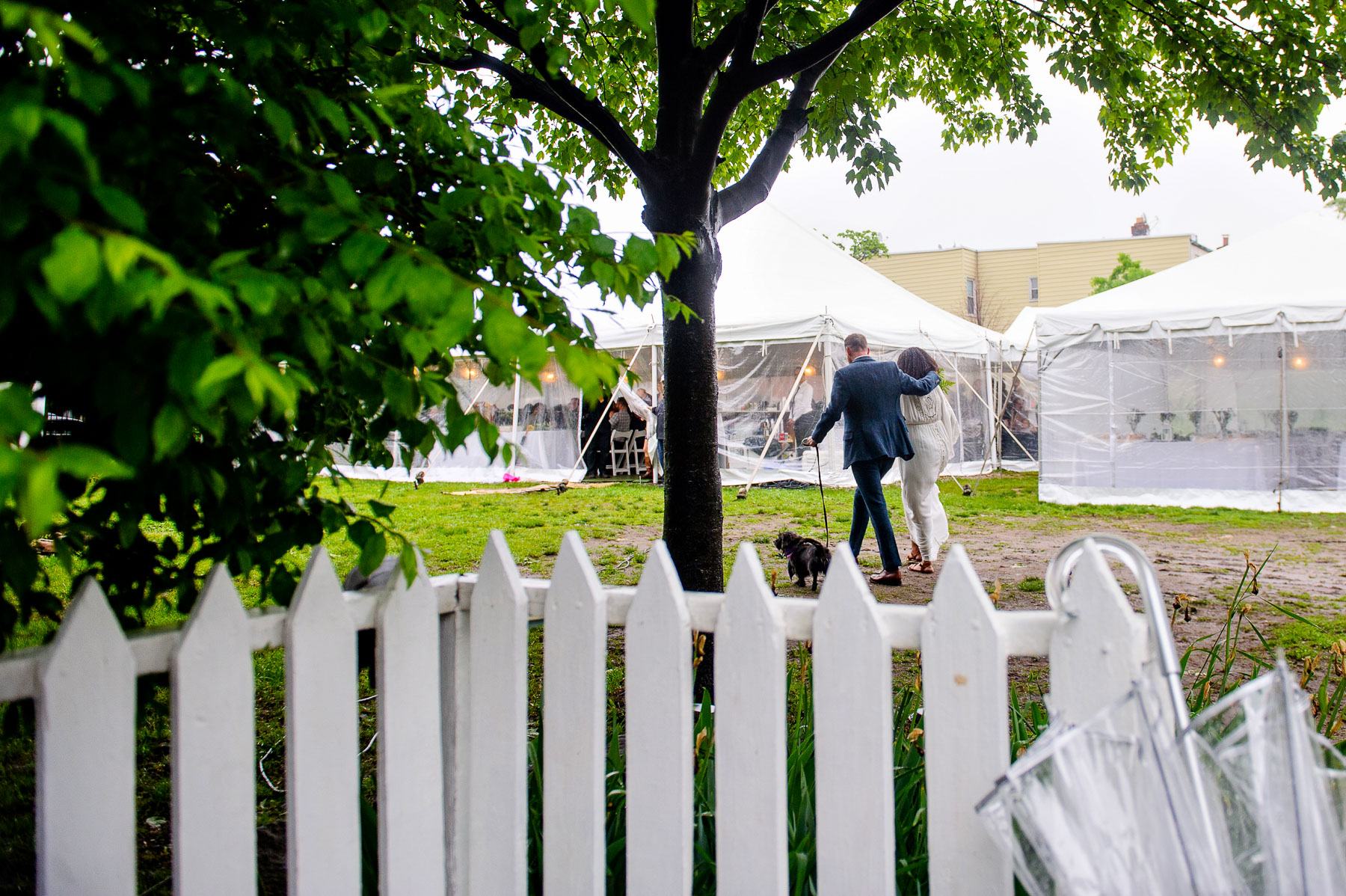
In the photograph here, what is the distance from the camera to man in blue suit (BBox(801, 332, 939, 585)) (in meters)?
6.76

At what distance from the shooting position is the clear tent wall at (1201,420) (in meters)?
11.8

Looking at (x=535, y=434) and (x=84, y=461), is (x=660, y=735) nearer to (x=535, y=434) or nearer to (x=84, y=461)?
(x=84, y=461)

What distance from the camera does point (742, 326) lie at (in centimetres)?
1432

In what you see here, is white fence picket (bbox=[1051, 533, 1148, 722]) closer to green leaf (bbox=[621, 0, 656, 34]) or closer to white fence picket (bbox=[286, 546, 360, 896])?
green leaf (bbox=[621, 0, 656, 34])

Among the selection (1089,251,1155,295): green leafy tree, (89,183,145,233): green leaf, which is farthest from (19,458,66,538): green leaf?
(1089,251,1155,295): green leafy tree

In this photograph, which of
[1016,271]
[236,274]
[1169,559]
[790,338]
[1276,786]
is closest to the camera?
[236,274]

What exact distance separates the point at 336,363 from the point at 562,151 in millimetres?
4850

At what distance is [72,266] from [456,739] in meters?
1.34

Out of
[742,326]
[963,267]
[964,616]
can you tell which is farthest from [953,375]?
[963,267]

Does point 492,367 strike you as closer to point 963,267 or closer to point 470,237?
point 470,237

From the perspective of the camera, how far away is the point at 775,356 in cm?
1508

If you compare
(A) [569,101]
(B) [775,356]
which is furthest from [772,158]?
(B) [775,356]

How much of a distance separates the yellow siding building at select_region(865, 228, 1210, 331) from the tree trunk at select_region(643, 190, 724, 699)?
38.6 m

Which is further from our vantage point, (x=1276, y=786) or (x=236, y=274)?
(x=1276, y=786)
